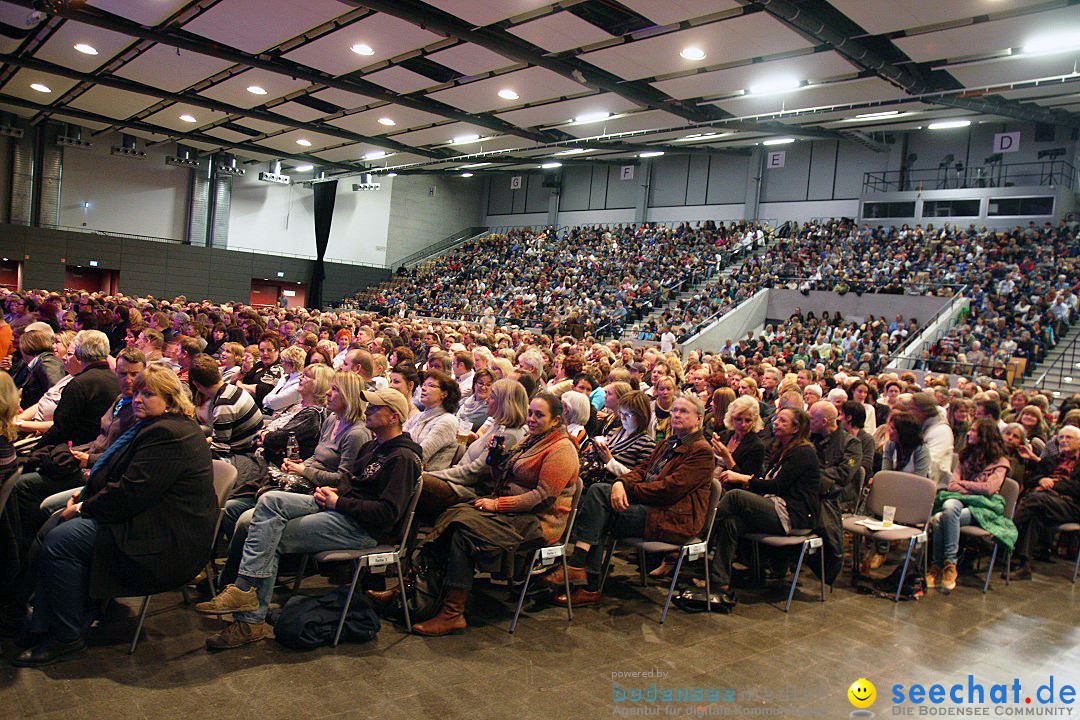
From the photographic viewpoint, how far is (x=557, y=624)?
3785 mm

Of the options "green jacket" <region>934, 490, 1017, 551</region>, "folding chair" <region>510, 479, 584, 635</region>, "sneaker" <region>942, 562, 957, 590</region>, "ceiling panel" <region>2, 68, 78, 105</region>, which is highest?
"ceiling panel" <region>2, 68, 78, 105</region>

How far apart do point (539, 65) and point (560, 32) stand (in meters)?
1.24

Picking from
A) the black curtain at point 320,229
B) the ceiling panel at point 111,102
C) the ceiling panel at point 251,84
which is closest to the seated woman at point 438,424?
the ceiling panel at point 251,84

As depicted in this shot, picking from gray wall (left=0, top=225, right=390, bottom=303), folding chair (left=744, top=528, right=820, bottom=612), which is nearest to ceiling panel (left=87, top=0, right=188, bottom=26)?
folding chair (left=744, top=528, right=820, bottom=612)

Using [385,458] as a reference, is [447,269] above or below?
above

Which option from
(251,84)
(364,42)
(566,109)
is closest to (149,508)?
(364,42)

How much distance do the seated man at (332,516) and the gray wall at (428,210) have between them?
26304mm

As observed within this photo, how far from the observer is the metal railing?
18.8m

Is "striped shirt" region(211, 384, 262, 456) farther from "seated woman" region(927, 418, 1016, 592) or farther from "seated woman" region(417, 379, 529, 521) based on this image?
"seated woman" region(927, 418, 1016, 592)

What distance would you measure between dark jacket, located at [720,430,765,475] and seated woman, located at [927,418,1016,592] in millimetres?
1381

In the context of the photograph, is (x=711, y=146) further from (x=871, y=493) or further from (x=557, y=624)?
(x=557, y=624)

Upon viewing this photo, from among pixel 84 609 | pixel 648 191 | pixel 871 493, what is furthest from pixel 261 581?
pixel 648 191

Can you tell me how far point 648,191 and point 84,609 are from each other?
82.5 ft

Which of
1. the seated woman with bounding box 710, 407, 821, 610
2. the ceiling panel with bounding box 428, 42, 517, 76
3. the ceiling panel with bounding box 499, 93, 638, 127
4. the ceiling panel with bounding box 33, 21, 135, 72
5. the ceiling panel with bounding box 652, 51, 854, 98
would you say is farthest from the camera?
the ceiling panel with bounding box 499, 93, 638, 127
